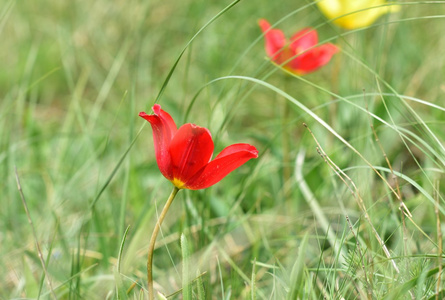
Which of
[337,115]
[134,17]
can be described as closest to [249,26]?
[134,17]

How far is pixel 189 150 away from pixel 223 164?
0.05 m

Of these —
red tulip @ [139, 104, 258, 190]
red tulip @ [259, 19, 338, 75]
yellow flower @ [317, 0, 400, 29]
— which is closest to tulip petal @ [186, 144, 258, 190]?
red tulip @ [139, 104, 258, 190]

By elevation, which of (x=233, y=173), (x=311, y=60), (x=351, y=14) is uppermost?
(x=351, y=14)

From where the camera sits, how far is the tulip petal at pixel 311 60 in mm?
1393

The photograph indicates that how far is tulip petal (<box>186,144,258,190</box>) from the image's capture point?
76cm

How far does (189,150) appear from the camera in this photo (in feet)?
2.52

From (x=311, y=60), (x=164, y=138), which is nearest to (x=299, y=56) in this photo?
(x=311, y=60)

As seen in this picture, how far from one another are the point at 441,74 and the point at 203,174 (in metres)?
1.22

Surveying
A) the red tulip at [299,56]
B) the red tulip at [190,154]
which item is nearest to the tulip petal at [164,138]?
the red tulip at [190,154]

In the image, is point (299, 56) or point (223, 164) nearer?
point (223, 164)

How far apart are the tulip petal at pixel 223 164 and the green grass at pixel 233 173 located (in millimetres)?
84

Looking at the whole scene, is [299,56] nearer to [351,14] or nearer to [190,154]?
[351,14]

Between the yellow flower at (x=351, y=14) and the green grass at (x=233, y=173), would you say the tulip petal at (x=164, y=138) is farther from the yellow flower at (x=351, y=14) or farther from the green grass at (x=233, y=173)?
the yellow flower at (x=351, y=14)

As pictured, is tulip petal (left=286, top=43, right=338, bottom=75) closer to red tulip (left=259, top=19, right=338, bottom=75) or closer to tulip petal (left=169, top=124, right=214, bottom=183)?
red tulip (left=259, top=19, right=338, bottom=75)
